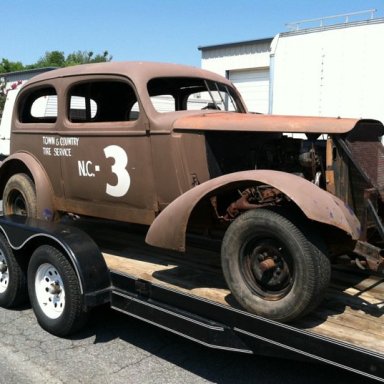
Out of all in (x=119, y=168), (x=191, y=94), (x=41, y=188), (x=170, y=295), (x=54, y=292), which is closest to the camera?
(x=170, y=295)

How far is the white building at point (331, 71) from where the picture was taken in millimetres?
9469

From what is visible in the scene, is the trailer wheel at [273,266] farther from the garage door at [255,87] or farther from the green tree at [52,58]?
the green tree at [52,58]

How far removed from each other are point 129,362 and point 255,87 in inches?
687

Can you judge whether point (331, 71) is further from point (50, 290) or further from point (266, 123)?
point (50, 290)

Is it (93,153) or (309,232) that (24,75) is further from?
(309,232)

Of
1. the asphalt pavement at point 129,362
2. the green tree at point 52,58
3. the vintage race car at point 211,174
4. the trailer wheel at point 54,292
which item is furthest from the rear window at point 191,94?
the green tree at point 52,58

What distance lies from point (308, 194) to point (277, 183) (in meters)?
0.19

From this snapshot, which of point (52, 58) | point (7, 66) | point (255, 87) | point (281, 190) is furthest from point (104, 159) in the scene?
point (52, 58)

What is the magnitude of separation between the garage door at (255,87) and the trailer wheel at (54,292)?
1618cm

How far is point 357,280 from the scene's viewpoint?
146 inches

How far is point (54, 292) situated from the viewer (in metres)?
4.12

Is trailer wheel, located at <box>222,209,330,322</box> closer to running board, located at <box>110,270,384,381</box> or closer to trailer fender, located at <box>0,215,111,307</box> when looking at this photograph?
running board, located at <box>110,270,384,381</box>

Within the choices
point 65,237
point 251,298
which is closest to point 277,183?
point 251,298

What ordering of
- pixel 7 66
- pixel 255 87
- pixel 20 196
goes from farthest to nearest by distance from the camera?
1. pixel 7 66
2. pixel 255 87
3. pixel 20 196
